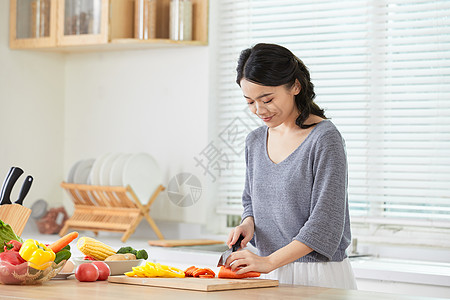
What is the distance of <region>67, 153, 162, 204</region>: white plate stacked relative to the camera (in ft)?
11.5

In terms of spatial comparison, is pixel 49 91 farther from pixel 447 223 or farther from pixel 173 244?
pixel 447 223

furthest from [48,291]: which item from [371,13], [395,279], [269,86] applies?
[371,13]

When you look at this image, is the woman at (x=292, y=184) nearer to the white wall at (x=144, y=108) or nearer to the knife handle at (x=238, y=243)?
the knife handle at (x=238, y=243)

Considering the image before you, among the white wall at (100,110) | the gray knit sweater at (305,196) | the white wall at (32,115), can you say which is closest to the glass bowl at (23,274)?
the gray knit sweater at (305,196)

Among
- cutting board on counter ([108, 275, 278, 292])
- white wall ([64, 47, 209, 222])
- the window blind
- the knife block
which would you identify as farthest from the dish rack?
cutting board on counter ([108, 275, 278, 292])

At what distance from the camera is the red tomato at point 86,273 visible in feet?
6.22

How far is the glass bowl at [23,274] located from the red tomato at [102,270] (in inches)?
5.1

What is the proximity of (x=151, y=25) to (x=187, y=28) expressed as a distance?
0.17 metres

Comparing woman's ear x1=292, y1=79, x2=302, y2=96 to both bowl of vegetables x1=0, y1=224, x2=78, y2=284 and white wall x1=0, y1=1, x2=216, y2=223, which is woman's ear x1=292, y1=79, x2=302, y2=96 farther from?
white wall x1=0, y1=1, x2=216, y2=223

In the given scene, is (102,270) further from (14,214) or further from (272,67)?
(272,67)

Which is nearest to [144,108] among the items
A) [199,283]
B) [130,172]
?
[130,172]

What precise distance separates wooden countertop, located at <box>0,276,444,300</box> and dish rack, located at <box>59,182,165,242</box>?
160cm

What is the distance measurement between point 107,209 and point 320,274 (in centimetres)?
171

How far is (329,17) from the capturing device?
3.29 meters
